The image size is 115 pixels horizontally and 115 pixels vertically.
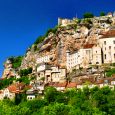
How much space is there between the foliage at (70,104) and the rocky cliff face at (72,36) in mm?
18768

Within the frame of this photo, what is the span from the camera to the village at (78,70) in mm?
104438

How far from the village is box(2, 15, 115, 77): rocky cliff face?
0.77 metres

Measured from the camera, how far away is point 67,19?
5197 inches

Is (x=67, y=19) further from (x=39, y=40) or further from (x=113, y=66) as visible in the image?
(x=113, y=66)

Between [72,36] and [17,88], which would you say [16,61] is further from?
[17,88]

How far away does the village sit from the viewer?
104m

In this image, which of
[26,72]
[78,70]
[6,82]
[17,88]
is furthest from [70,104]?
[6,82]

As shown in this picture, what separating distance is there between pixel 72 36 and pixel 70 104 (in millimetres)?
33794

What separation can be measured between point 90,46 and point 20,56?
148 feet

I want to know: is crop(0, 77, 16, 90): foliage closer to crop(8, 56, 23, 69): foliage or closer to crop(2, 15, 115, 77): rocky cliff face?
crop(2, 15, 115, 77): rocky cliff face

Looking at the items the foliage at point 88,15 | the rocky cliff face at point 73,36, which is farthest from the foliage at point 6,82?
the foliage at point 88,15

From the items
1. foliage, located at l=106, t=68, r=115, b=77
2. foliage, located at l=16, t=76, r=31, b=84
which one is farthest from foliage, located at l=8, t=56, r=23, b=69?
foliage, located at l=106, t=68, r=115, b=77

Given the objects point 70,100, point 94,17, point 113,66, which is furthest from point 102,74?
point 94,17

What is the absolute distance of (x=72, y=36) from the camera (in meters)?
120
